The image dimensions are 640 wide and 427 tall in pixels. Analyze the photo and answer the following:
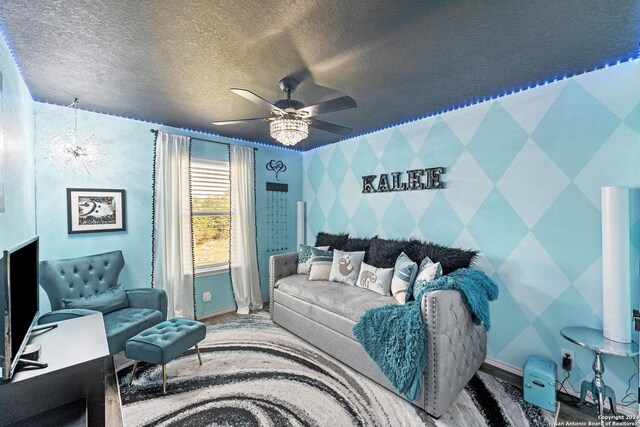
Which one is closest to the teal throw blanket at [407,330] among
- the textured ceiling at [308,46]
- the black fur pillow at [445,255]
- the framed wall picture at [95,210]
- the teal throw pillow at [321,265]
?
the black fur pillow at [445,255]

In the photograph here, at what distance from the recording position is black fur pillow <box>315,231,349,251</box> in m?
3.71

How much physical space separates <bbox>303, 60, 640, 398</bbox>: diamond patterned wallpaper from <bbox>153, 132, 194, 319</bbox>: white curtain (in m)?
2.77

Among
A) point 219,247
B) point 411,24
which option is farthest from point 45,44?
point 219,247

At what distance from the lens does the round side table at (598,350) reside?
1757 millimetres

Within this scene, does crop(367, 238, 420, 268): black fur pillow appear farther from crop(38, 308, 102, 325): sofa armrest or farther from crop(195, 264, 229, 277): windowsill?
crop(38, 308, 102, 325): sofa armrest

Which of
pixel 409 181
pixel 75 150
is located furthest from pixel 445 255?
pixel 75 150

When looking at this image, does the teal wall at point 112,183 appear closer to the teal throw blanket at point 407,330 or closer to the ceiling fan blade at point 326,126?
the ceiling fan blade at point 326,126

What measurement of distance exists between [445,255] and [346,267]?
1047mm

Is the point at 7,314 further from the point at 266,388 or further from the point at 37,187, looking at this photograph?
the point at 37,187

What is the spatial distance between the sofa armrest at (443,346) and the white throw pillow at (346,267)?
3.85ft

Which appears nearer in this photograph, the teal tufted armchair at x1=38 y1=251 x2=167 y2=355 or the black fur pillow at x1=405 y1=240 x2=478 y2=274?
the teal tufted armchair at x1=38 y1=251 x2=167 y2=355

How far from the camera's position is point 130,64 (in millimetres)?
1972

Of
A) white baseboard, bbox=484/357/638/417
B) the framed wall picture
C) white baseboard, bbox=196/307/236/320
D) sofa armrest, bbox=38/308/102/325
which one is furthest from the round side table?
the framed wall picture

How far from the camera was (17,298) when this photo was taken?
1292 millimetres
